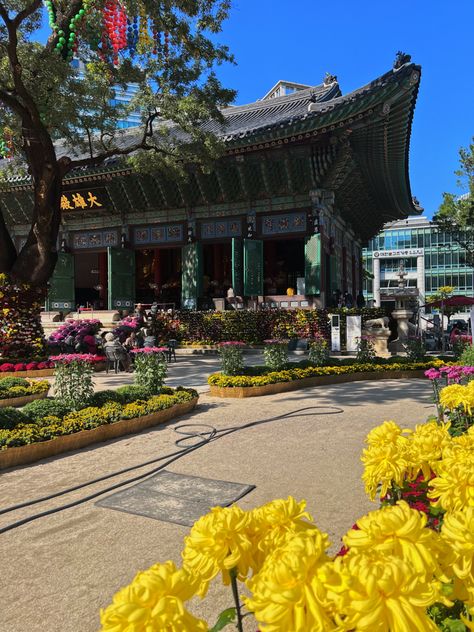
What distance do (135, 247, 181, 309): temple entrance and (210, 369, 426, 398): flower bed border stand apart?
17465mm

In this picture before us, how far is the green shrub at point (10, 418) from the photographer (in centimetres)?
546

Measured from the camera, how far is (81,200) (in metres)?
22.3

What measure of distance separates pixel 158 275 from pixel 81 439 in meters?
22.5

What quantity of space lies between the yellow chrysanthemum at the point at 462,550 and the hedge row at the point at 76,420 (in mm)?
4849

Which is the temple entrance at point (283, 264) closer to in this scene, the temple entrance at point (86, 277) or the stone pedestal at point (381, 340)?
the stone pedestal at point (381, 340)

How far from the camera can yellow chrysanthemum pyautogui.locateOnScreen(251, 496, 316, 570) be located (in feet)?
3.69

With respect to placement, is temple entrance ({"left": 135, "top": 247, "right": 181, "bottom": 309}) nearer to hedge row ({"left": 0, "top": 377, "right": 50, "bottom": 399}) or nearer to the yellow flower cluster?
hedge row ({"left": 0, "top": 377, "right": 50, "bottom": 399})

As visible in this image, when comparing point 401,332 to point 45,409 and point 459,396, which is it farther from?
point 459,396

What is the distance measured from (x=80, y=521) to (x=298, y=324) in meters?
14.8

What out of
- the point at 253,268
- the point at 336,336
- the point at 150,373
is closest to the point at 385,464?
the point at 150,373

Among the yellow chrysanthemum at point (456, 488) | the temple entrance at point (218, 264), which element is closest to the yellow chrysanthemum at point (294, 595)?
the yellow chrysanthemum at point (456, 488)

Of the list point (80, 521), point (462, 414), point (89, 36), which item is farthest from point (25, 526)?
point (89, 36)

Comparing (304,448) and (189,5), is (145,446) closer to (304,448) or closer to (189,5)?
(304,448)

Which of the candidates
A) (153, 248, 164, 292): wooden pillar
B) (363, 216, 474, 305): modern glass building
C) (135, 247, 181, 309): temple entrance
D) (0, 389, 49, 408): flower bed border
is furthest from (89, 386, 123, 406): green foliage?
(363, 216, 474, 305): modern glass building
